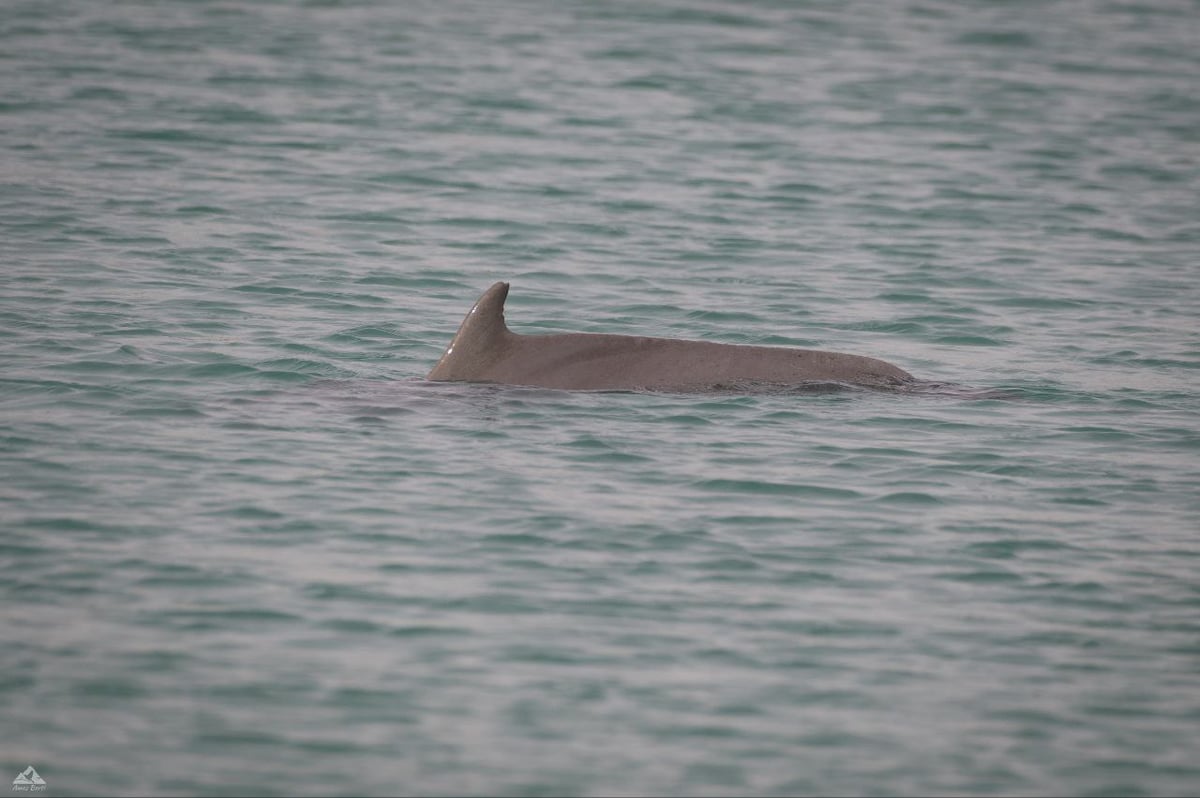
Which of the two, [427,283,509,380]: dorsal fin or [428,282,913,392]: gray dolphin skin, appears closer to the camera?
[427,283,509,380]: dorsal fin

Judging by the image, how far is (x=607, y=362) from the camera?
14.5 m

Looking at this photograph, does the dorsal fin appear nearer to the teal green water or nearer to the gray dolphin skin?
the gray dolphin skin

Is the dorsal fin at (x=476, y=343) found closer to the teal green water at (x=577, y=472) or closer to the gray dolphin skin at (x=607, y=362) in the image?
the gray dolphin skin at (x=607, y=362)

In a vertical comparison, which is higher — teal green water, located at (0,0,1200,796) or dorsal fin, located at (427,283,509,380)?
Answer: dorsal fin, located at (427,283,509,380)

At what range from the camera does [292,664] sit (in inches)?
365

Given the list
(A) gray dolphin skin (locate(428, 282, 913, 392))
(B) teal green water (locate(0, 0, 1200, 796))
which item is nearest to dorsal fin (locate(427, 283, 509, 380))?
(A) gray dolphin skin (locate(428, 282, 913, 392))

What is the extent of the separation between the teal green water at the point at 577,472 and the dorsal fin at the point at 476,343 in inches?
7.7

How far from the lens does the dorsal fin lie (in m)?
14.1

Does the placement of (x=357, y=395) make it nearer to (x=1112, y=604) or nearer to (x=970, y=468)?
(x=970, y=468)

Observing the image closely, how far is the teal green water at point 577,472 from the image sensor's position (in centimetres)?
877

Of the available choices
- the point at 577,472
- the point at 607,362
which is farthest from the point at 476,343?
the point at 577,472

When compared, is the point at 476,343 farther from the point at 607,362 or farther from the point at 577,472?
the point at 577,472

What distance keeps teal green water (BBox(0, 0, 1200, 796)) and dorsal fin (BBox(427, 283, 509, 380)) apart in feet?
0.64

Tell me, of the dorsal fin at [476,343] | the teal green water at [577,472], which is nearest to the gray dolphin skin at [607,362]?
the dorsal fin at [476,343]
